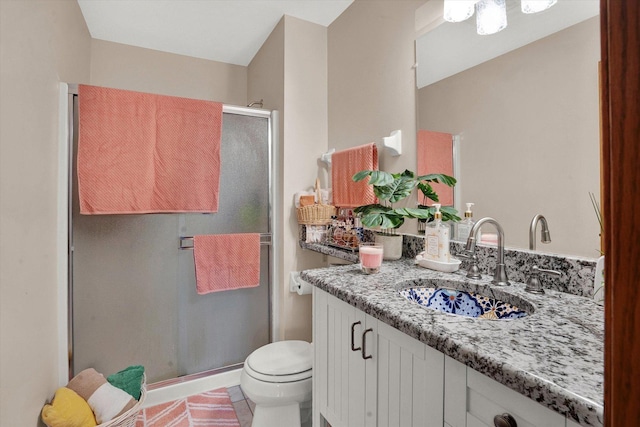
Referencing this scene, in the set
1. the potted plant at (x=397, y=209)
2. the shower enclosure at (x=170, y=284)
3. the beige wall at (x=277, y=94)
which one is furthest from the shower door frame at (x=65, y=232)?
the potted plant at (x=397, y=209)

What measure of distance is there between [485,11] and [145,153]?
1.71 meters

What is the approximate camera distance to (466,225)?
4.11ft

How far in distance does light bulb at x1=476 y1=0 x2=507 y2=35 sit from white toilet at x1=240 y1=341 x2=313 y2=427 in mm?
1573

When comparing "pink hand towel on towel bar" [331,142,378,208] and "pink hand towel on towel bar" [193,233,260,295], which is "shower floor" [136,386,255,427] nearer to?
"pink hand towel on towel bar" [193,233,260,295]

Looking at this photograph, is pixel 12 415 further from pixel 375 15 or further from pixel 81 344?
pixel 375 15

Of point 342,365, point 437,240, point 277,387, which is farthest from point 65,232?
point 437,240

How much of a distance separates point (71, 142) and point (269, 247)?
122 centimetres

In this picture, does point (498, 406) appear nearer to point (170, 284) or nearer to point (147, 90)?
point (170, 284)

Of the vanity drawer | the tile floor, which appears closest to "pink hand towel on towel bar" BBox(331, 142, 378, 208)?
A: the vanity drawer

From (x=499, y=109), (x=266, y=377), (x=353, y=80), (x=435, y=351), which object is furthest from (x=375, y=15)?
(x=266, y=377)

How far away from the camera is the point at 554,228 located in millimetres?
976

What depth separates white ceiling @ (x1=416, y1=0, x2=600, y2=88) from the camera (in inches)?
37.3

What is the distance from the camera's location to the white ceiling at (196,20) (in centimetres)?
195

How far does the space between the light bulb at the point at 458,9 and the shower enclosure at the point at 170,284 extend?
1.19 metres
